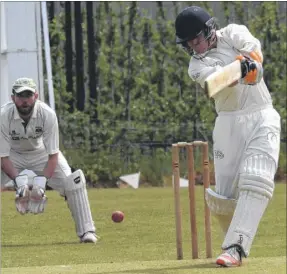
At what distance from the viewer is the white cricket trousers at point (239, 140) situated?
249 inches

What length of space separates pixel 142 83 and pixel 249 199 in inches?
367

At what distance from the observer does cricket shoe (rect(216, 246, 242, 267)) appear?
245 inches

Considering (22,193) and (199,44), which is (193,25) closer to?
(199,44)

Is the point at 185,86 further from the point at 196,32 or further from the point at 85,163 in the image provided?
the point at 196,32

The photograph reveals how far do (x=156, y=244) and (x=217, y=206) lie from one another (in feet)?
8.12

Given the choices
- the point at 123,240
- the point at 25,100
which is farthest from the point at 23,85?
the point at 123,240

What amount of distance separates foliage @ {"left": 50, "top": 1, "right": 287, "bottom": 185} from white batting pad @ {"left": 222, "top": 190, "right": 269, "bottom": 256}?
8.52m

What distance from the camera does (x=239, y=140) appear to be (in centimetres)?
643

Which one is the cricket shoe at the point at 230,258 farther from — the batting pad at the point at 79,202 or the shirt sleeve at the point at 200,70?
the batting pad at the point at 79,202

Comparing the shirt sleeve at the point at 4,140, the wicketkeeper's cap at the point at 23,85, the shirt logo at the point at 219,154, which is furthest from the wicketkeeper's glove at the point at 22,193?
the shirt logo at the point at 219,154

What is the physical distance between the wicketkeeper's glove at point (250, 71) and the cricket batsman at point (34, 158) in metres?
2.83

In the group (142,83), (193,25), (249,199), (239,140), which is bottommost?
(142,83)

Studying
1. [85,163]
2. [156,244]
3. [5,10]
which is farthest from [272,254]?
[85,163]

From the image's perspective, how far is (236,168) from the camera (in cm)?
650
